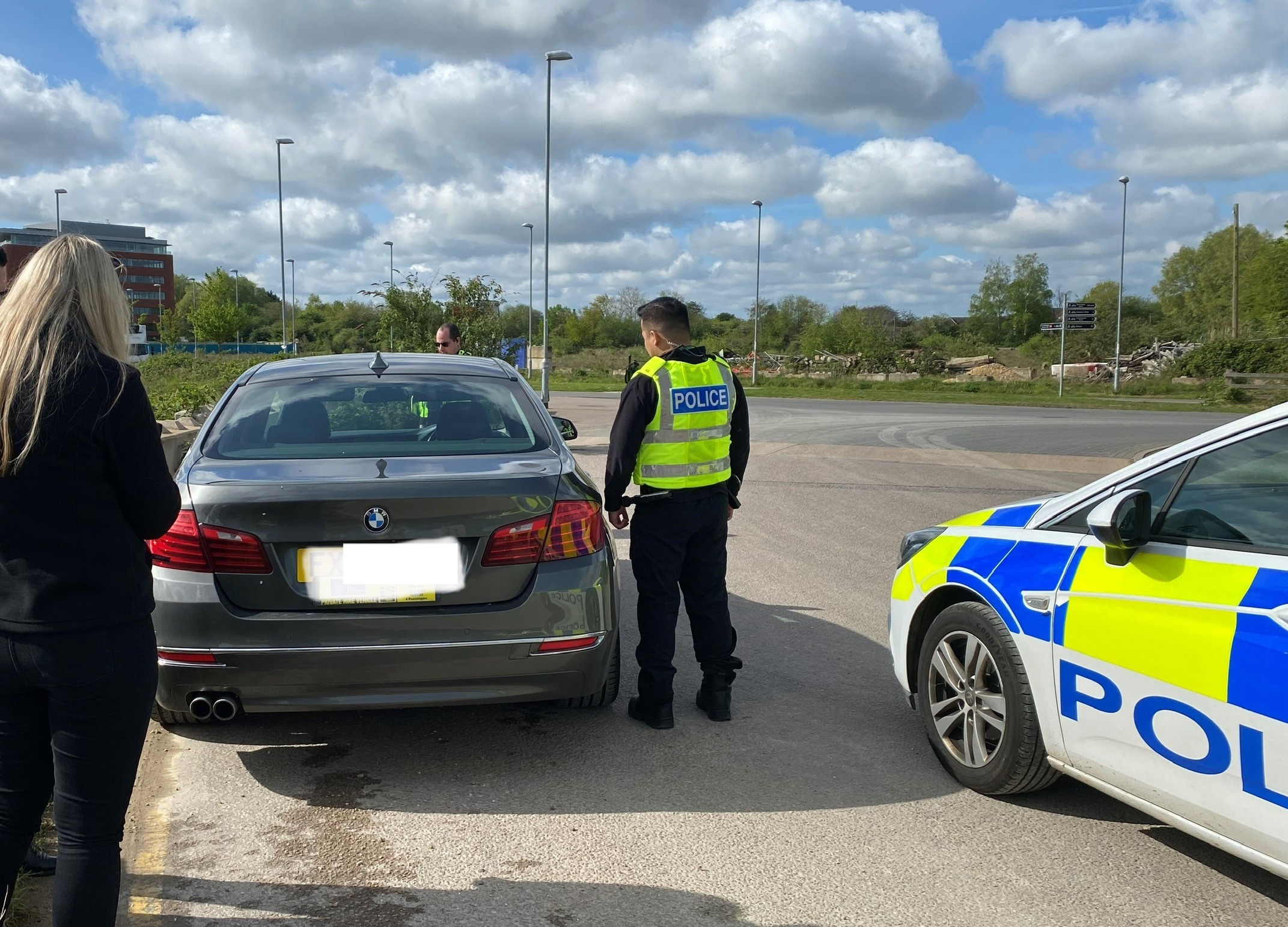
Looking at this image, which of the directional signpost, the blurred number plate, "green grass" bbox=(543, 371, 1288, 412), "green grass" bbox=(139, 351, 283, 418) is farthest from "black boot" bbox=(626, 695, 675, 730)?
the directional signpost

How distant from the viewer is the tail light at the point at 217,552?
353 cm

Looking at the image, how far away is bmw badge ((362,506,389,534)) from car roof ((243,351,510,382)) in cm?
142

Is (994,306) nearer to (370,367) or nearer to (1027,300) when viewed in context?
(1027,300)

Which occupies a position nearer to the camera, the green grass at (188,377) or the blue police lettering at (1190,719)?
the blue police lettering at (1190,719)

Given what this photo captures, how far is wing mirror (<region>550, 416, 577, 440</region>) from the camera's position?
17.6 feet

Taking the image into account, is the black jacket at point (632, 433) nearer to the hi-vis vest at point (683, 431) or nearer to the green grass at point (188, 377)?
the hi-vis vest at point (683, 431)

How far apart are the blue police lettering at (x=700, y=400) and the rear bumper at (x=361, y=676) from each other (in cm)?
121

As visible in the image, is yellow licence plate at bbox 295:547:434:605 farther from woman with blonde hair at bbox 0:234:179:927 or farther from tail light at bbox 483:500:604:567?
woman with blonde hair at bbox 0:234:179:927

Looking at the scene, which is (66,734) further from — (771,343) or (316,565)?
(771,343)

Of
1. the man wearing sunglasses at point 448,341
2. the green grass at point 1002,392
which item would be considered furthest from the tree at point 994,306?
the man wearing sunglasses at point 448,341

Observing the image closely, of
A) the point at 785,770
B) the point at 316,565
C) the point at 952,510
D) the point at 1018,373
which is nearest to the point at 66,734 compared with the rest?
the point at 316,565

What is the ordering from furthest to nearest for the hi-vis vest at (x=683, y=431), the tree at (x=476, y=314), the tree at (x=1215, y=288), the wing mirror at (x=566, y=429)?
the tree at (x=1215, y=288) → the tree at (x=476, y=314) → the wing mirror at (x=566, y=429) → the hi-vis vest at (x=683, y=431)

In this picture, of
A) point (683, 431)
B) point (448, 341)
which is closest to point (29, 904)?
point (683, 431)

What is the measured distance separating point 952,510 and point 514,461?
7.95 metres
